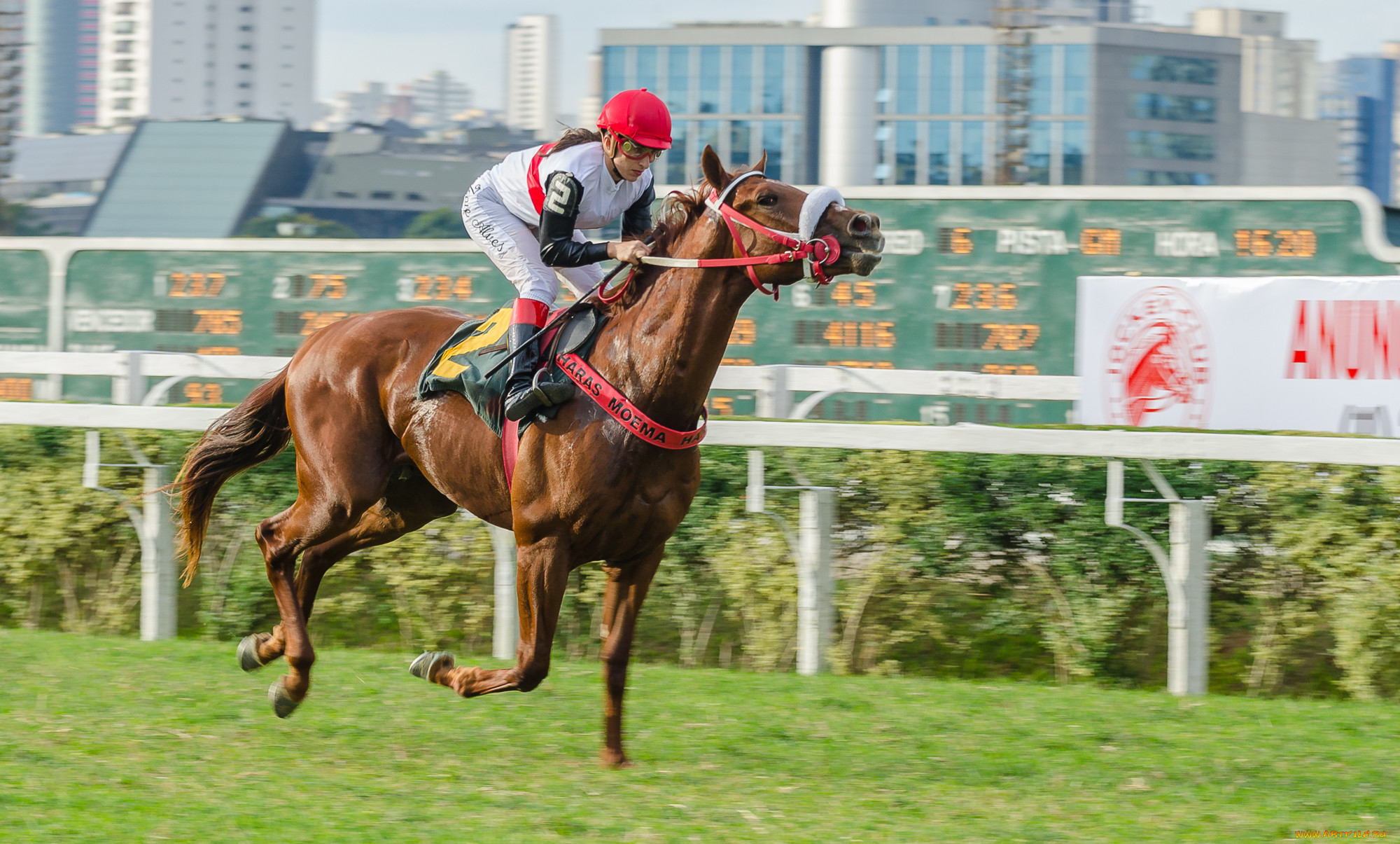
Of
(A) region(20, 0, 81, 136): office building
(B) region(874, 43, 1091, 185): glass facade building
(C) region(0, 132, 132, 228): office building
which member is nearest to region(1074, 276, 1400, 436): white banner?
(B) region(874, 43, 1091, 185): glass facade building

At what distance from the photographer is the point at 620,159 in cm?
403

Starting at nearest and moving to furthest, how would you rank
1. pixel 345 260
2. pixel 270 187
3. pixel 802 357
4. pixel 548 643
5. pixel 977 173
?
pixel 548 643 < pixel 802 357 < pixel 345 260 < pixel 270 187 < pixel 977 173

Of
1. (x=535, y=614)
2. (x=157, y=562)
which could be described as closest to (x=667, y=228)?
(x=535, y=614)

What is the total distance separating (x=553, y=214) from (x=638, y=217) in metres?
0.46

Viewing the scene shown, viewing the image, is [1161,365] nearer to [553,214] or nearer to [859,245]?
[859,245]

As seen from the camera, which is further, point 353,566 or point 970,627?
point 353,566

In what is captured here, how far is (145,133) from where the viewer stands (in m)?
22.3

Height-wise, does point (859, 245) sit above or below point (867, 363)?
above

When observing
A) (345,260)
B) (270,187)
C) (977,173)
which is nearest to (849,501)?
(345,260)

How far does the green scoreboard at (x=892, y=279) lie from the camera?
10117 millimetres

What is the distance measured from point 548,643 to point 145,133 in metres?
20.6

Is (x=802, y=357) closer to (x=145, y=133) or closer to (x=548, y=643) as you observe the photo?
(x=548, y=643)

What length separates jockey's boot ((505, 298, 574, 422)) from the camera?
3938mm

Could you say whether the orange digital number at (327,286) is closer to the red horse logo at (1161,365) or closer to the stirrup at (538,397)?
the red horse logo at (1161,365)
